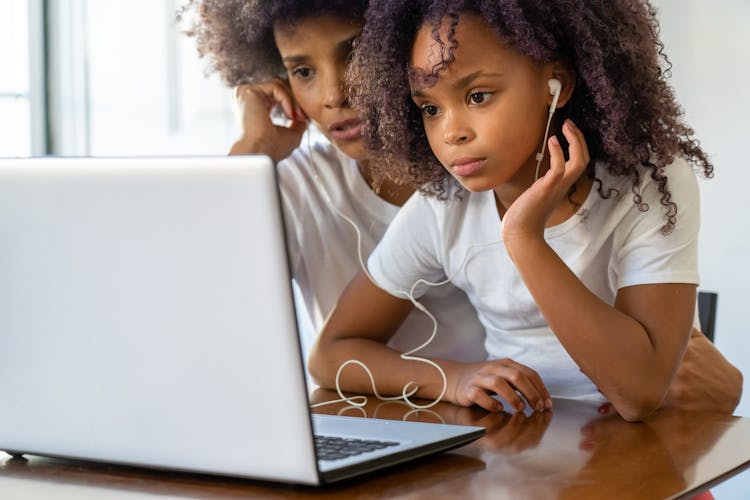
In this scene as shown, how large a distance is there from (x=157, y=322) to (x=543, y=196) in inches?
18.5

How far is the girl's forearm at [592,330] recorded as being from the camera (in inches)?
40.5

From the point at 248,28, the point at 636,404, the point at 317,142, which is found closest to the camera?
the point at 636,404

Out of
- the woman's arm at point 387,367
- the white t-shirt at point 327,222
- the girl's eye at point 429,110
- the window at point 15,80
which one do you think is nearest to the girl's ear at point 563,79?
the girl's eye at point 429,110

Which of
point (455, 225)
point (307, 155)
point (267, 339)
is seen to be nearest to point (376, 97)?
point (455, 225)

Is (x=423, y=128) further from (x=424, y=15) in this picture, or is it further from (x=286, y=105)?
(x=286, y=105)

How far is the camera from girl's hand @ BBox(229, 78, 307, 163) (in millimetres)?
1636

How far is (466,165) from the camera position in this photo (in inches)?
42.8

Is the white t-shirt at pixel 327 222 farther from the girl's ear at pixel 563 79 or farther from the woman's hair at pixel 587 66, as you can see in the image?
the girl's ear at pixel 563 79

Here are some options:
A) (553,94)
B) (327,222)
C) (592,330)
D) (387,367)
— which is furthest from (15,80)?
(592,330)

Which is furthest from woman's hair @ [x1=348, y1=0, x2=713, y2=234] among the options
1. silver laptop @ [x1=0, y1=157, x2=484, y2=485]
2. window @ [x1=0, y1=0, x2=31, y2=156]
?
window @ [x1=0, y1=0, x2=31, y2=156]

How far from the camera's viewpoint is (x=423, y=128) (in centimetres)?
122

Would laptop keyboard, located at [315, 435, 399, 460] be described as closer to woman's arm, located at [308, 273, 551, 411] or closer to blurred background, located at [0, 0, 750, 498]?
woman's arm, located at [308, 273, 551, 411]

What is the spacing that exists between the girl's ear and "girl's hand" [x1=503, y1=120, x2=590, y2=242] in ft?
0.22

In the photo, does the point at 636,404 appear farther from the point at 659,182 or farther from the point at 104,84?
the point at 104,84
